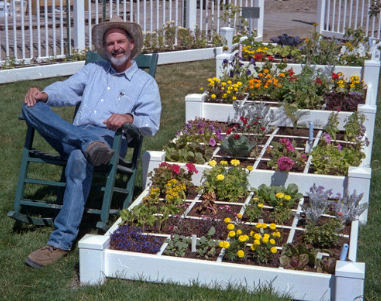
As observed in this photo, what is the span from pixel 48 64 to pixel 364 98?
4.35m

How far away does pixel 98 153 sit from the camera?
3.90m

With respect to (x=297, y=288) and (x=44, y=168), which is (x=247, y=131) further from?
(x=297, y=288)

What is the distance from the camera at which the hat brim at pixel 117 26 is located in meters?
4.54

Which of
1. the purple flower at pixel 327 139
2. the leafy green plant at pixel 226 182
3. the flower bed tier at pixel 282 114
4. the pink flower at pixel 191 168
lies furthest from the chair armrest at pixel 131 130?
the flower bed tier at pixel 282 114

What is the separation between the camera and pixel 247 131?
18.6ft

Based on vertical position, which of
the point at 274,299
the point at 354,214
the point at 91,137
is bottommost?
the point at 274,299

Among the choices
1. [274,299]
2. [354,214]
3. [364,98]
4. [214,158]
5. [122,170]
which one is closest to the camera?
[274,299]

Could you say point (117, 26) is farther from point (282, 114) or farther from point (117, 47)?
point (282, 114)

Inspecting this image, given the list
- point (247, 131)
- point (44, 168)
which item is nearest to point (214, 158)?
point (247, 131)

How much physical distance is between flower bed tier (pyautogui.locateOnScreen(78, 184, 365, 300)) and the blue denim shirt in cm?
98

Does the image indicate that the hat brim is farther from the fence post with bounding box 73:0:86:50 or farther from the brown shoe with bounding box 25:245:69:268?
the fence post with bounding box 73:0:86:50

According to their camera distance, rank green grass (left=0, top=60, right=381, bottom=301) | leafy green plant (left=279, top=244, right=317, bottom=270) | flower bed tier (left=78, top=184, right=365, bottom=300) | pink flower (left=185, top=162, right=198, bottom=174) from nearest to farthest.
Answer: flower bed tier (left=78, top=184, right=365, bottom=300) → green grass (left=0, top=60, right=381, bottom=301) → leafy green plant (left=279, top=244, right=317, bottom=270) → pink flower (left=185, top=162, right=198, bottom=174)

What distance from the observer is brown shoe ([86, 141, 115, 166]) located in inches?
153

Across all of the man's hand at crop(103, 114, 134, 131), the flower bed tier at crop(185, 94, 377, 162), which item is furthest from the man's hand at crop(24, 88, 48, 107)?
the flower bed tier at crop(185, 94, 377, 162)
